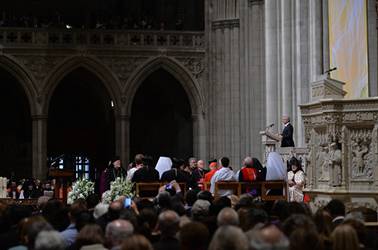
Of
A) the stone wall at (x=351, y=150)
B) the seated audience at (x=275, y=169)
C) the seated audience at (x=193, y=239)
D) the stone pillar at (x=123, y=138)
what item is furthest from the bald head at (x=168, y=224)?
the stone pillar at (x=123, y=138)

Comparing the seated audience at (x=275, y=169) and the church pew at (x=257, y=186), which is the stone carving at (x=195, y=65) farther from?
the church pew at (x=257, y=186)

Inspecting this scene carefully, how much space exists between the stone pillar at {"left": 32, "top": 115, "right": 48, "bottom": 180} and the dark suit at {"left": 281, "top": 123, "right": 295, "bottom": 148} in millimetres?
14207

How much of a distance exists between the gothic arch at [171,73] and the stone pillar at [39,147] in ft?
9.94

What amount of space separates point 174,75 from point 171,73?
0.50ft

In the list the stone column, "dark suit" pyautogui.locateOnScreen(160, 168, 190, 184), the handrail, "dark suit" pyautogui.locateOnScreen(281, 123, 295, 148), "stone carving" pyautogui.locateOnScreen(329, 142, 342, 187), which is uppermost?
the handrail

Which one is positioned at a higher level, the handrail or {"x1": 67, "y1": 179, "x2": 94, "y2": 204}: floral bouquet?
the handrail

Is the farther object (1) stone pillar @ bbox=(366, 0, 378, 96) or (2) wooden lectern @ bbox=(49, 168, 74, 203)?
(1) stone pillar @ bbox=(366, 0, 378, 96)

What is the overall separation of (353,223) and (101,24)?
81.8 feet

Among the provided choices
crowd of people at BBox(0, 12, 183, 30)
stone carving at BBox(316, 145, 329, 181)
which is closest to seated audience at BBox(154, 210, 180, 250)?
stone carving at BBox(316, 145, 329, 181)

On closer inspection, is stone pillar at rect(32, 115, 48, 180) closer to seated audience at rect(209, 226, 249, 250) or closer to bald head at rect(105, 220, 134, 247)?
bald head at rect(105, 220, 134, 247)

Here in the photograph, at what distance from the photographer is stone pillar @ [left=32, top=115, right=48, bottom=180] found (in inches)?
1118

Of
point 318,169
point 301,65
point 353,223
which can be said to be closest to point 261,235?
point 353,223

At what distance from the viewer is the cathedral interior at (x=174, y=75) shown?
56.2ft

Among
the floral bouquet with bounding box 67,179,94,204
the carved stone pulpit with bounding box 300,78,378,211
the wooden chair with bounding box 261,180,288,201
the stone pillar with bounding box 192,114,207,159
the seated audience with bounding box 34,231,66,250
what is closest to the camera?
the seated audience with bounding box 34,231,66,250
